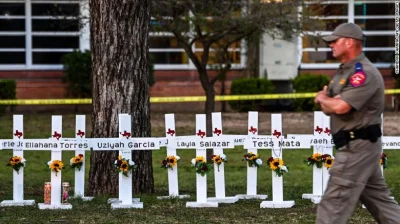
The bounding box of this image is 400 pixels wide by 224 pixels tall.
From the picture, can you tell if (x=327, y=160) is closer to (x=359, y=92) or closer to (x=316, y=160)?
(x=316, y=160)

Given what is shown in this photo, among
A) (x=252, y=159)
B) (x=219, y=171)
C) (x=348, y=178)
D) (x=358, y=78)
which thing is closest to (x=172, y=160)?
(x=219, y=171)

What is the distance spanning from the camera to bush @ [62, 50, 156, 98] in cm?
2575

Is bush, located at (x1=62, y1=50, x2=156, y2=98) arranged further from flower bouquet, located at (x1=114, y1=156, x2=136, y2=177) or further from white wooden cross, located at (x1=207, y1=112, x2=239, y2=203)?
flower bouquet, located at (x1=114, y1=156, x2=136, y2=177)

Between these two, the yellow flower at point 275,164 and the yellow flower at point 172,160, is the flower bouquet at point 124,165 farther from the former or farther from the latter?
the yellow flower at point 275,164

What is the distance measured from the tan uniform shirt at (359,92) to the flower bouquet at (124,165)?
4218 millimetres

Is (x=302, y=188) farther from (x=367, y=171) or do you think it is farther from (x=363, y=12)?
(x=363, y=12)

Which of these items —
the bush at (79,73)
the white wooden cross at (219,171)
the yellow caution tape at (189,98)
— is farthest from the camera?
the bush at (79,73)

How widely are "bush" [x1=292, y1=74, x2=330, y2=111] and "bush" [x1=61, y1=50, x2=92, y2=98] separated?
566 centimetres

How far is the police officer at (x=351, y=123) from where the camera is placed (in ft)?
24.1

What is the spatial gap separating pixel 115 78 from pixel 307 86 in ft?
48.5

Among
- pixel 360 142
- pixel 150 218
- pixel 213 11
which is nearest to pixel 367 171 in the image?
pixel 360 142

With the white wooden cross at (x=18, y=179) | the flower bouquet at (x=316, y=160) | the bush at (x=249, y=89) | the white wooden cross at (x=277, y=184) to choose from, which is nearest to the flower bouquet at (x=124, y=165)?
the white wooden cross at (x=18, y=179)

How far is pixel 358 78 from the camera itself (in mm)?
7332

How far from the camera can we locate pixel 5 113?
2464cm
